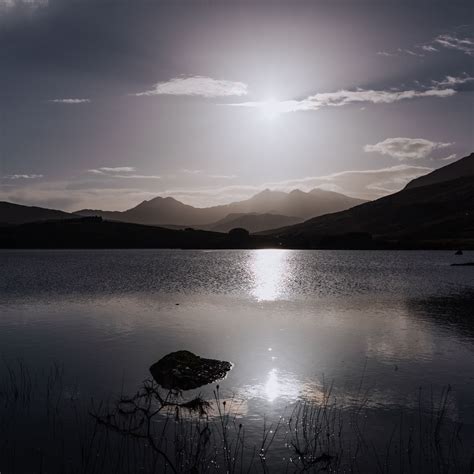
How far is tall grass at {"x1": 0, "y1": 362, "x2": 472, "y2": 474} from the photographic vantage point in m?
16.5

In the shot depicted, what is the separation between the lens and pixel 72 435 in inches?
744

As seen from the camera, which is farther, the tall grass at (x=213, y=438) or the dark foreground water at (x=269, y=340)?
the dark foreground water at (x=269, y=340)

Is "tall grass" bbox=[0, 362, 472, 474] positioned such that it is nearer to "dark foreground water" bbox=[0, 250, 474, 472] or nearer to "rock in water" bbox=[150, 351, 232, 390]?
"dark foreground water" bbox=[0, 250, 474, 472]

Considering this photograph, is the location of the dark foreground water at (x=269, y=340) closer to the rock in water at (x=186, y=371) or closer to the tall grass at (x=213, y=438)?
the tall grass at (x=213, y=438)

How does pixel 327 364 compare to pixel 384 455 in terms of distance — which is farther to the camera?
pixel 327 364

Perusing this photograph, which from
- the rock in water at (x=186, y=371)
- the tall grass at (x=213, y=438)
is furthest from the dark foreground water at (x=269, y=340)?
the rock in water at (x=186, y=371)

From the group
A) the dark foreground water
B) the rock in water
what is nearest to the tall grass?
the dark foreground water

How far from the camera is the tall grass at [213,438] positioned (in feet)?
54.2

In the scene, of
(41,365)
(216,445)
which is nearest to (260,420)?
(216,445)

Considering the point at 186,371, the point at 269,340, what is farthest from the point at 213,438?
the point at 269,340

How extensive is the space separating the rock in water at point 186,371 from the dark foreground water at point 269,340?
0.92 metres

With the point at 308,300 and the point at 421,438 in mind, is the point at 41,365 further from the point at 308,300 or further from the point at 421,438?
the point at 308,300

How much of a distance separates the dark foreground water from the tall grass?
673mm

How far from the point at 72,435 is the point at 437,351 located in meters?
26.6
